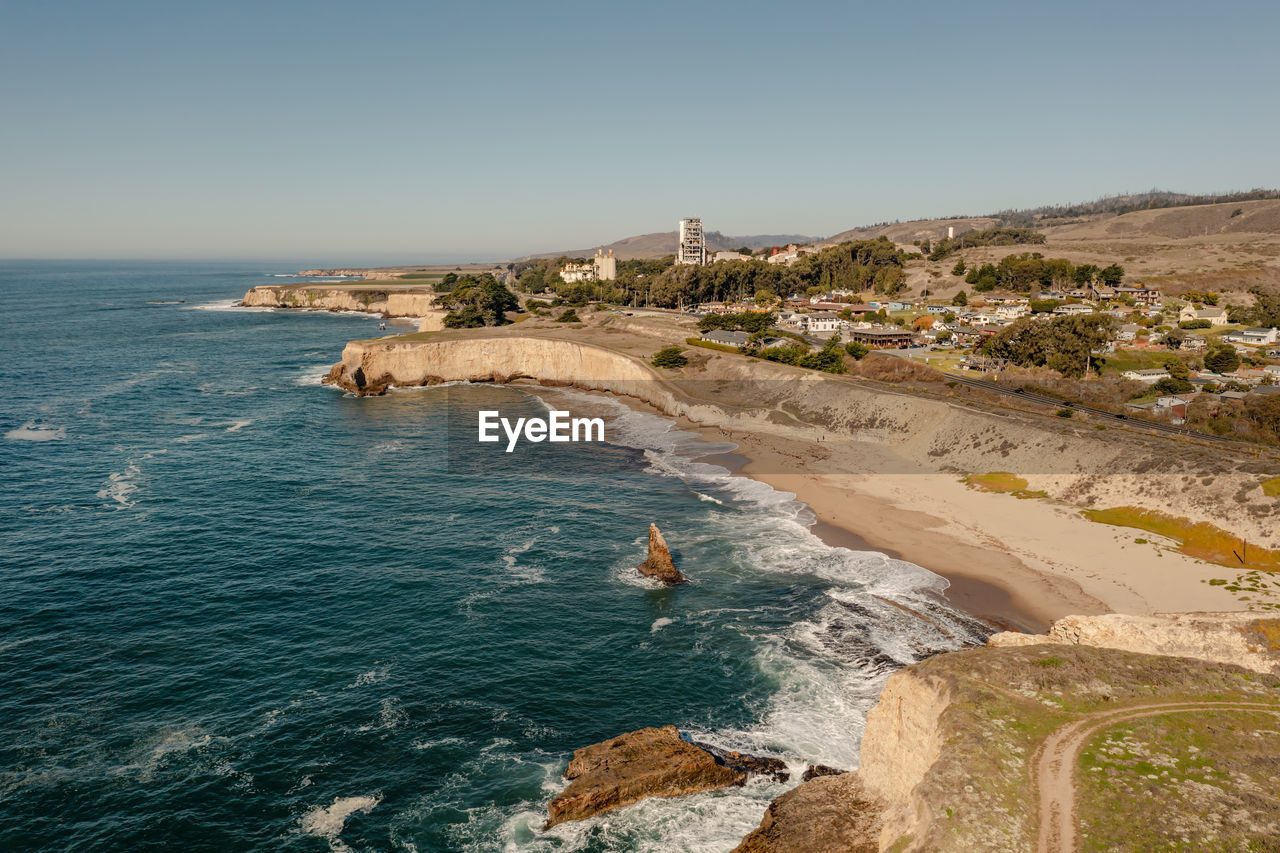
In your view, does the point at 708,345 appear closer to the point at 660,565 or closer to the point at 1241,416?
the point at 1241,416

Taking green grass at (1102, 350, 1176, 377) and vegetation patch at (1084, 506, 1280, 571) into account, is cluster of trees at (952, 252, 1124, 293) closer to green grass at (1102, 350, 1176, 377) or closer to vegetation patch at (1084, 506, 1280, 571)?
green grass at (1102, 350, 1176, 377)

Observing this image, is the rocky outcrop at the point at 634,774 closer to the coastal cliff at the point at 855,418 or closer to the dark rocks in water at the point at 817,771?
the dark rocks in water at the point at 817,771

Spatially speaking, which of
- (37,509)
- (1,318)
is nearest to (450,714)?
(37,509)

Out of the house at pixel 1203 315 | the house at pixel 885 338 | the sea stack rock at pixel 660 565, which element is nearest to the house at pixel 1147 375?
the house at pixel 885 338

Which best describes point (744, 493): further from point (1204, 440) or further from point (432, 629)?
point (1204, 440)

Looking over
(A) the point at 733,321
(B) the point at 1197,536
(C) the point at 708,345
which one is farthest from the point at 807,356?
(B) the point at 1197,536
